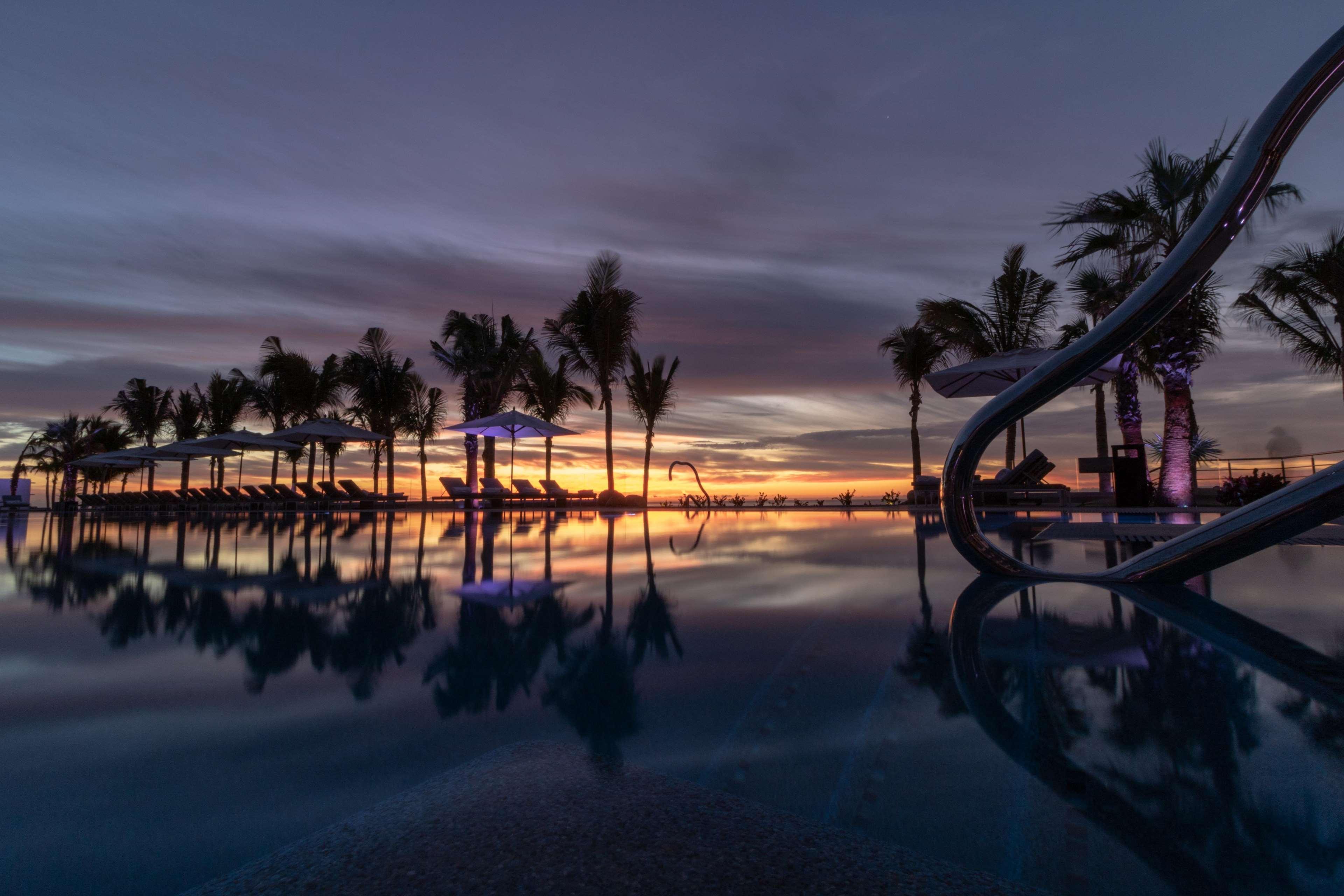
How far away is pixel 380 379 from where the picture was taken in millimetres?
29000

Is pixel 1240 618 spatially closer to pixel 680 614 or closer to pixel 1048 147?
pixel 680 614

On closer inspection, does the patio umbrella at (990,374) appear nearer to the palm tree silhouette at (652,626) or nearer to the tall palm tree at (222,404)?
the palm tree silhouette at (652,626)

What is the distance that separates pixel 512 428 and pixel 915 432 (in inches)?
508

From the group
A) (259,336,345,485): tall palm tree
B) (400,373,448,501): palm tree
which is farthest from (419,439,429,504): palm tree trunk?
(259,336,345,485): tall palm tree

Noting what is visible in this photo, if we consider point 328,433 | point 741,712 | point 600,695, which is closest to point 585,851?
point 741,712

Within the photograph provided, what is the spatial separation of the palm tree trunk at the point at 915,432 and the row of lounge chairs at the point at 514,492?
11225 millimetres

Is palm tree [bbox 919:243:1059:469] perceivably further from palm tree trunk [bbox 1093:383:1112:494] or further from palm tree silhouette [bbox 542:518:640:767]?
palm tree silhouette [bbox 542:518:640:767]

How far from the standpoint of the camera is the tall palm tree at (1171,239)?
490 inches

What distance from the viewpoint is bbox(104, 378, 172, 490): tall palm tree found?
39.0 metres

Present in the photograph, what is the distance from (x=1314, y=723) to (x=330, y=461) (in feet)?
118

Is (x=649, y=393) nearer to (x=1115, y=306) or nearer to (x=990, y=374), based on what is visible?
(x=990, y=374)

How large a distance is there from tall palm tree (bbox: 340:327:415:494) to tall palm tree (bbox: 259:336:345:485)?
6.32ft

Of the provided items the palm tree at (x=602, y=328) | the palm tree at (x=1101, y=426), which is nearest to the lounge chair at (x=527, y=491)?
the palm tree at (x=602, y=328)

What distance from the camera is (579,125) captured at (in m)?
13.5
